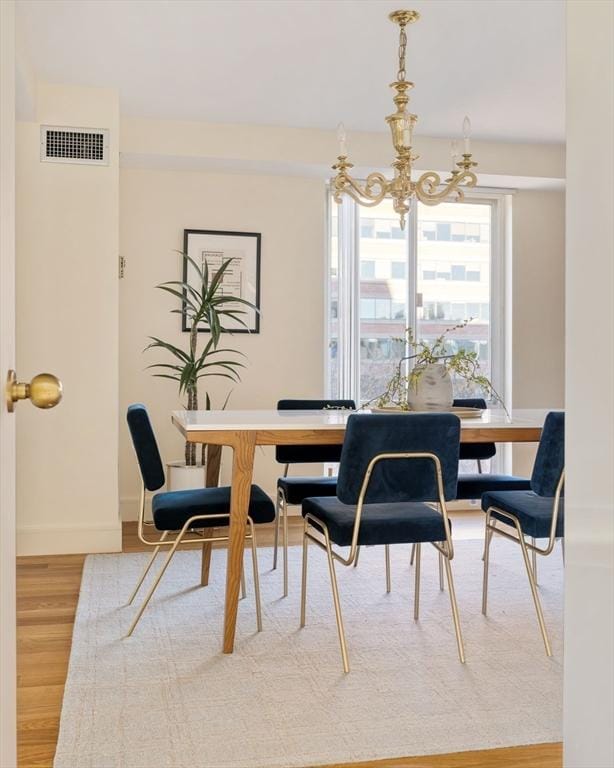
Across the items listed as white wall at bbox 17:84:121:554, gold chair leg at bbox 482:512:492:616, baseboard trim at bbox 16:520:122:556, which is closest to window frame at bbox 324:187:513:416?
white wall at bbox 17:84:121:554

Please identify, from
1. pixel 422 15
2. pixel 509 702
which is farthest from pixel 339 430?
pixel 422 15

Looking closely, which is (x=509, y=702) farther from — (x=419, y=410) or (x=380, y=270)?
(x=380, y=270)

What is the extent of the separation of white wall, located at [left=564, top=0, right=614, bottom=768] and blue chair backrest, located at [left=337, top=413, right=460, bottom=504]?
171cm

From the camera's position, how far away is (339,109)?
14.7 feet

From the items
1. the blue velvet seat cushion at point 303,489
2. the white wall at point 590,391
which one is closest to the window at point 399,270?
the blue velvet seat cushion at point 303,489

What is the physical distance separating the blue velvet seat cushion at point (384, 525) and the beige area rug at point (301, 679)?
41 cm

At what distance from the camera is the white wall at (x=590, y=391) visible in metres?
0.71

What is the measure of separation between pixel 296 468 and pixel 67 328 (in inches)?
73.6

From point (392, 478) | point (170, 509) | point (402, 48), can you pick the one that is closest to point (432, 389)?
point (392, 478)

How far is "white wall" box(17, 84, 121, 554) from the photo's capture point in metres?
4.14

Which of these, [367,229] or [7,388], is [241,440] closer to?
[7,388]

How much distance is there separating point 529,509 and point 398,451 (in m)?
0.61

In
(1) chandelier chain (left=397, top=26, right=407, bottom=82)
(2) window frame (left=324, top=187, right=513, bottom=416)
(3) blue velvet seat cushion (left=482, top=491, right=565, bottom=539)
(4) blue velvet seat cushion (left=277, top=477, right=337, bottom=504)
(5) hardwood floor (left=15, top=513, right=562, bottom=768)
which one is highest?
(1) chandelier chain (left=397, top=26, right=407, bottom=82)

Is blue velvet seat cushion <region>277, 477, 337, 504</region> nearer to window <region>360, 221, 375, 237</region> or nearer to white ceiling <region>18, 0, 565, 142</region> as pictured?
white ceiling <region>18, 0, 565, 142</region>
